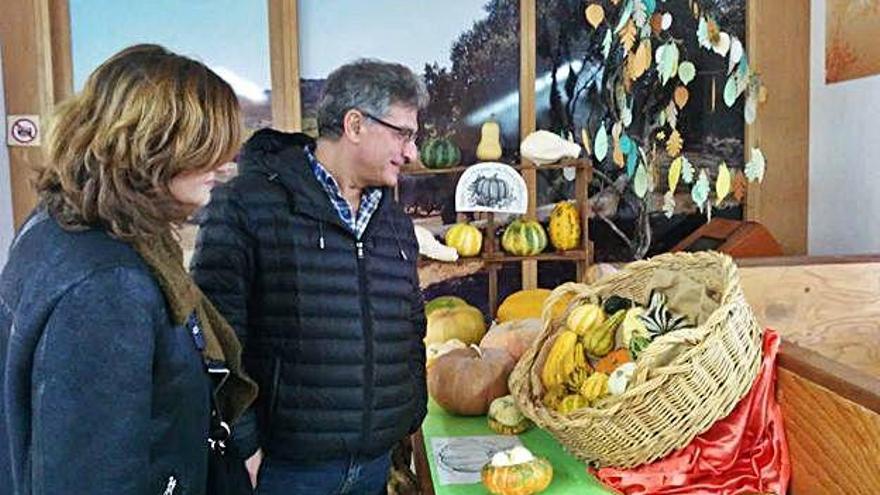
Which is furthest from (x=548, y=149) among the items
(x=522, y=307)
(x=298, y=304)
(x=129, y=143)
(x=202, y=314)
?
(x=129, y=143)

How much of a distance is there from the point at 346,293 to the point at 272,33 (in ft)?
6.45

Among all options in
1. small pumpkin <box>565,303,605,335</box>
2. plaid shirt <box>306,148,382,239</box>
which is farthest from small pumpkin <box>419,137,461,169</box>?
small pumpkin <box>565,303,605,335</box>

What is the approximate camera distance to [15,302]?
955mm

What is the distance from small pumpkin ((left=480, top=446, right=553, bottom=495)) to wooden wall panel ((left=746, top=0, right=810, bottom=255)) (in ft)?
8.10

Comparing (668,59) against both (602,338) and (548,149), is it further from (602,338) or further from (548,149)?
(602,338)

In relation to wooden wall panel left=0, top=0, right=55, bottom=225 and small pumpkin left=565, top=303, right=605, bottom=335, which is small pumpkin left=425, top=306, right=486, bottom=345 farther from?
wooden wall panel left=0, top=0, right=55, bottom=225

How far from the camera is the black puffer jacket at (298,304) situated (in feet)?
5.14

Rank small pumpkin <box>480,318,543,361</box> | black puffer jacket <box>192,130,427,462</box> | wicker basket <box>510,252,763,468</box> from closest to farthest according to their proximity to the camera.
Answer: wicker basket <box>510,252,763,468</box> → black puffer jacket <box>192,130,427,462</box> → small pumpkin <box>480,318,543,361</box>

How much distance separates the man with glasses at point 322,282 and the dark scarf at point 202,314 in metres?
0.24

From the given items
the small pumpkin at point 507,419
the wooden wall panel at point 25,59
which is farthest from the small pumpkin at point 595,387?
the wooden wall panel at point 25,59

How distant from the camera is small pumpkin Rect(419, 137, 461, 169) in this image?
9.46ft

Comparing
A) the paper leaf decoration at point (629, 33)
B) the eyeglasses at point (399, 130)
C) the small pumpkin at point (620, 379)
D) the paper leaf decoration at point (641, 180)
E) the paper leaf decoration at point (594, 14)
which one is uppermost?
the paper leaf decoration at point (594, 14)

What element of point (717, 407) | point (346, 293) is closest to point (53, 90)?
point (346, 293)

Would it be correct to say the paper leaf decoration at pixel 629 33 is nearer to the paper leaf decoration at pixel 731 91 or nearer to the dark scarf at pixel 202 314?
the paper leaf decoration at pixel 731 91
